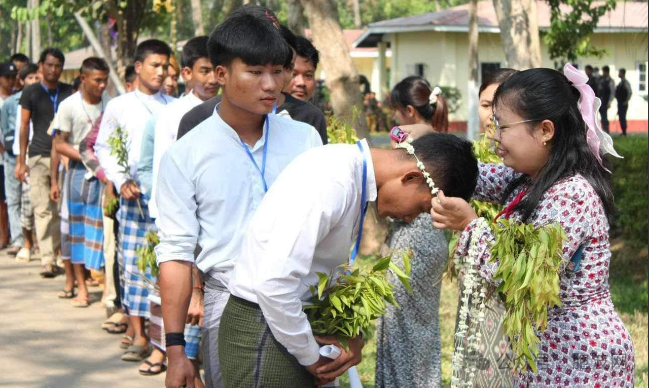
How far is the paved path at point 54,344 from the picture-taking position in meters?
6.53

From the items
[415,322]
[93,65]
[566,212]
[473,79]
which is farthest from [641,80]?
[566,212]

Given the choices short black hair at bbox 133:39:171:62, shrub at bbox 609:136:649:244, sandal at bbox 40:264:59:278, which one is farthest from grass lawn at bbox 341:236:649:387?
sandal at bbox 40:264:59:278

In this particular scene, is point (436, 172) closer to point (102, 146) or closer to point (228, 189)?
point (228, 189)

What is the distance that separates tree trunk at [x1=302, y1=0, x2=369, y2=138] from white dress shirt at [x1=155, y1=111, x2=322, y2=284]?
20.9ft

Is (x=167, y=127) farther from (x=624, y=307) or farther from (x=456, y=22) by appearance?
(x=456, y=22)

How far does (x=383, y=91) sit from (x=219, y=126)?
37.6 metres

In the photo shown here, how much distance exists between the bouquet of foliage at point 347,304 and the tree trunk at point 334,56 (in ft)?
22.0

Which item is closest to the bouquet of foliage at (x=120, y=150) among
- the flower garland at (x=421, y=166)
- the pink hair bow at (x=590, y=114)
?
the flower garland at (x=421, y=166)

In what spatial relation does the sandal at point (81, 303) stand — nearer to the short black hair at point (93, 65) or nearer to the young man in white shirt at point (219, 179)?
the short black hair at point (93, 65)

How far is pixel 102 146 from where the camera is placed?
23.9 ft

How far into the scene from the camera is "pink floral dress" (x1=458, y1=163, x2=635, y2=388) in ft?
10.3

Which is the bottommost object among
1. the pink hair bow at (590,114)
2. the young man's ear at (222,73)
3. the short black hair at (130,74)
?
the short black hair at (130,74)

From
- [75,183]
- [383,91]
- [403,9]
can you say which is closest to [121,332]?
[75,183]

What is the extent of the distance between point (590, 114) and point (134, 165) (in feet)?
13.9
